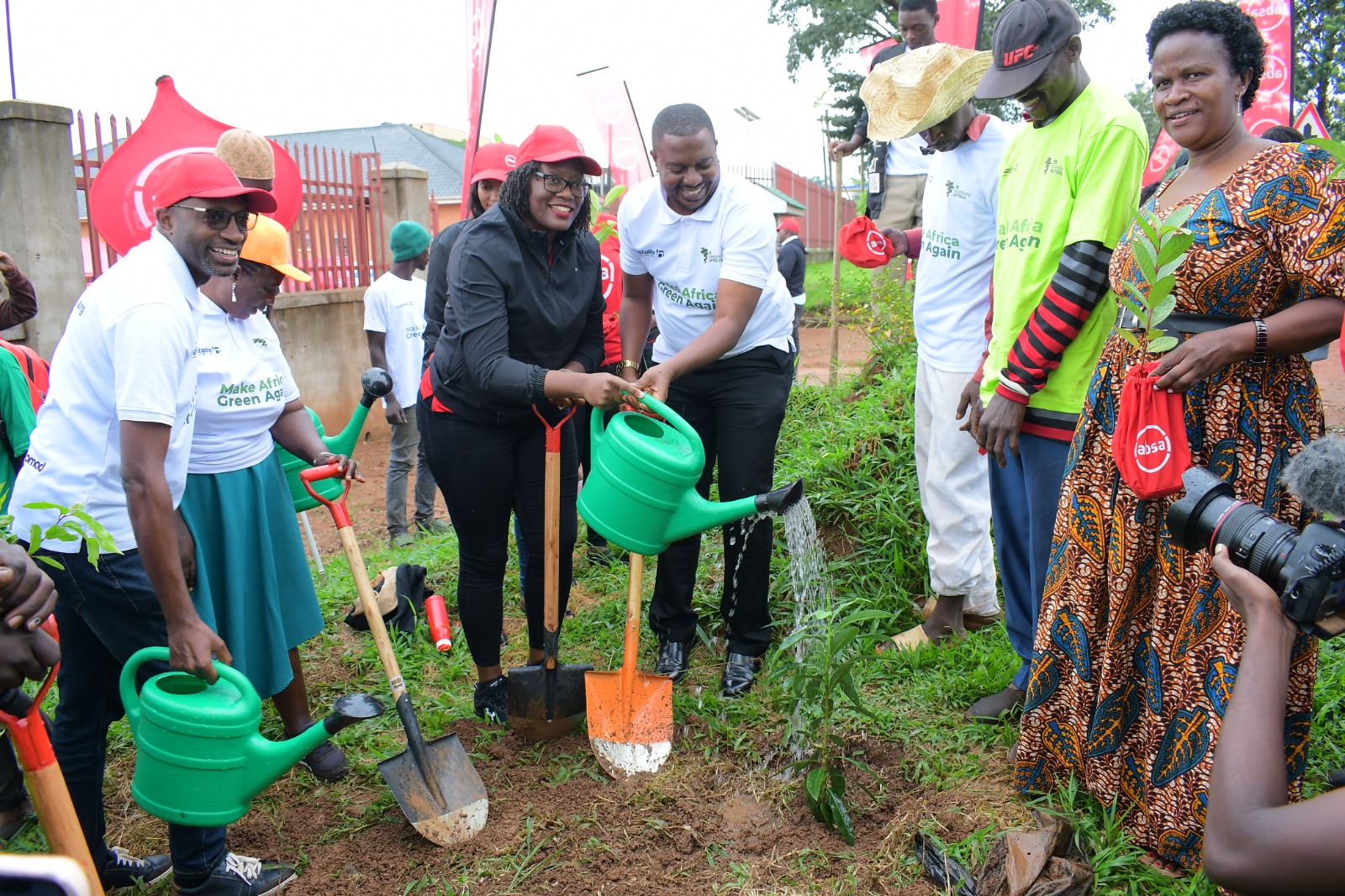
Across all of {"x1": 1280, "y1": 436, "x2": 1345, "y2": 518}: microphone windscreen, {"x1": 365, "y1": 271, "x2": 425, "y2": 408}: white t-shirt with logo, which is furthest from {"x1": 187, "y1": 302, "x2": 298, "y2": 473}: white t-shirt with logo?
{"x1": 365, "y1": 271, "x2": 425, "y2": 408}: white t-shirt with logo

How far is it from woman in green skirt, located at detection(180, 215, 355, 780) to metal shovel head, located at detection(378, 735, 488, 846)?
0.52m

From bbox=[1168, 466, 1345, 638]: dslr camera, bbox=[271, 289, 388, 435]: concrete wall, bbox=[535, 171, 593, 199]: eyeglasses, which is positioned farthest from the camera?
bbox=[271, 289, 388, 435]: concrete wall

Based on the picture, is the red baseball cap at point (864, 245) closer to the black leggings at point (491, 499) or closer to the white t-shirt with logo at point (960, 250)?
the white t-shirt with logo at point (960, 250)

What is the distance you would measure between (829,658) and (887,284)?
429 centimetres

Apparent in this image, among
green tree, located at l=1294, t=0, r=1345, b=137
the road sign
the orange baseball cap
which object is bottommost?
the orange baseball cap

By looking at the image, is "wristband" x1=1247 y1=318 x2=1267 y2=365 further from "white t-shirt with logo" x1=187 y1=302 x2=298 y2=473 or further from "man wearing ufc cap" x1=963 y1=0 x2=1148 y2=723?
"white t-shirt with logo" x1=187 y1=302 x2=298 y2=473

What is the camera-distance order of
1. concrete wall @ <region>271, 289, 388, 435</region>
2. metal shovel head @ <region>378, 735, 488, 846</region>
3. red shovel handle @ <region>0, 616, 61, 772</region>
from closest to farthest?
red shovel handle @ <region>0, 616, 61, 772</region>, metal shovel head @ <region>378, 735, 488, 846</region>, concrete wall @ <region>271, 289, 388, 435</region>

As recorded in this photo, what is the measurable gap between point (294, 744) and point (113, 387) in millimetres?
921

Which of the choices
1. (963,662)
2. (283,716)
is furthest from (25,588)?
(963,662)

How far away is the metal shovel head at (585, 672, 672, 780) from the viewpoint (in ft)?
9.61

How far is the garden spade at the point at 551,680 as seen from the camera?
9.89 feet

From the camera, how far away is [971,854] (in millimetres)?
2365

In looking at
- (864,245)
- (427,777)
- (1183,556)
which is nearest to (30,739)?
(427,777)

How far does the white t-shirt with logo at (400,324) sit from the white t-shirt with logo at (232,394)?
10.6ft
